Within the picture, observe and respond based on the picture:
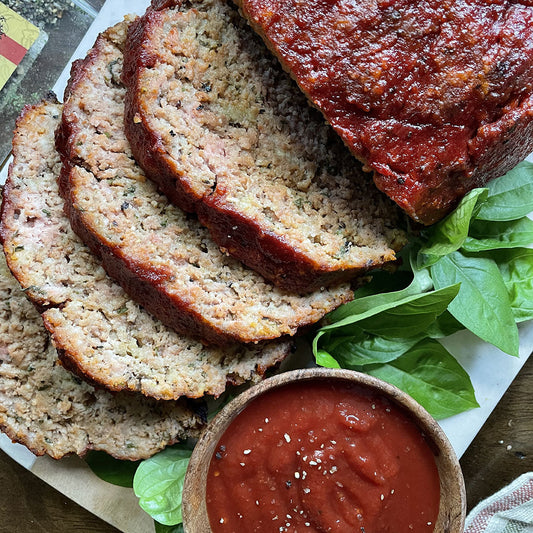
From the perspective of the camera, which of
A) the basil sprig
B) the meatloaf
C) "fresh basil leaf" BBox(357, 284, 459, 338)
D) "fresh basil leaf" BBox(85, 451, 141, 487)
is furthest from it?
"fresh basil leaf" BBox(85, 451, 141, 487)

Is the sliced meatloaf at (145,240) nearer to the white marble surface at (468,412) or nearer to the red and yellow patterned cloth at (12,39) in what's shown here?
the white marble surface at (468,412)

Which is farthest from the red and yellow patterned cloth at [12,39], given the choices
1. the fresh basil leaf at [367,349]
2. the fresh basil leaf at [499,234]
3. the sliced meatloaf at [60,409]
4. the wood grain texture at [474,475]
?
the fresh basil leaf at [499,234]

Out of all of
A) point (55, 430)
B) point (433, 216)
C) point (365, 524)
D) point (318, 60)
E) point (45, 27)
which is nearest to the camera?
point (318, 60)

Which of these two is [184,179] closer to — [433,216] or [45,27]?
[433,216]

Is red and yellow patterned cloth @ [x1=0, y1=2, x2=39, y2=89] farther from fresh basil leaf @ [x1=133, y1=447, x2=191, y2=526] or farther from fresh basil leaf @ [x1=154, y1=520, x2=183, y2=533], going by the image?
fresh basil leaf @ [x1=154, y1=520, x2=183, y2=533]

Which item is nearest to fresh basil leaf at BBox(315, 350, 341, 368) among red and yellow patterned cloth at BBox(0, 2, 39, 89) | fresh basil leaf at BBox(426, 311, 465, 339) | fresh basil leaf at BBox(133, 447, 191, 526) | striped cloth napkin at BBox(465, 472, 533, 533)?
fresh basil leaf at BBox(426, 311, 465, 339)

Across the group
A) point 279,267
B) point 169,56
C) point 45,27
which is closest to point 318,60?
point 169,56
